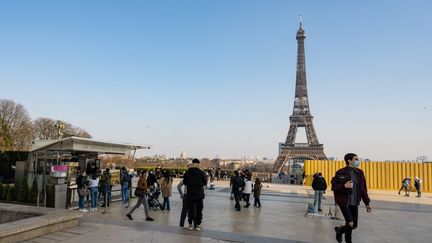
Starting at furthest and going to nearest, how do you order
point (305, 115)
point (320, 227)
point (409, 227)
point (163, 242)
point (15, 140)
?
1. point (305, 115)
2. point (15, 140)
3. point (409, 227)
4. point (320, 227)
5. point (163, 242)

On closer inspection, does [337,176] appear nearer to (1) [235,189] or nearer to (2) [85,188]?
(1) [235,189]

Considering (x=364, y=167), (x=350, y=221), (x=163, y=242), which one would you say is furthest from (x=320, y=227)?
(x=364, y=167)

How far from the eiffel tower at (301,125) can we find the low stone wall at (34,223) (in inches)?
2428

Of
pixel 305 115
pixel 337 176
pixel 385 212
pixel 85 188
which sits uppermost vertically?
pixel 305 115

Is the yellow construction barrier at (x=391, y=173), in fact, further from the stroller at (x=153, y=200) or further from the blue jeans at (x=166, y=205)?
the stroller at (x=153, y=200)

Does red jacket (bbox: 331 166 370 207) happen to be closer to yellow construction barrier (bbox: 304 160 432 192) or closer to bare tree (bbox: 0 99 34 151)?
yellow construction barrier (bbox: 304 160 432 192)

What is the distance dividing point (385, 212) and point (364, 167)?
14105 millimetres

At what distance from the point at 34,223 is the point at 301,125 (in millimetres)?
70023

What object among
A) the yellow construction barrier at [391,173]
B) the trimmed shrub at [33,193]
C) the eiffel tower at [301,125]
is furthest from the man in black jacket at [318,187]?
the eiffel tower at [301,125]

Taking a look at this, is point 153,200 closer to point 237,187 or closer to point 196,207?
point 237,187

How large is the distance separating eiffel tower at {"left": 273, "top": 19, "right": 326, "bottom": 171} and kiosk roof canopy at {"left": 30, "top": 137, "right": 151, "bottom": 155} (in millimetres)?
54210

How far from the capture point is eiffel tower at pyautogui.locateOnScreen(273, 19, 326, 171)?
68.1 m

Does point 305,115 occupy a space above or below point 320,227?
above

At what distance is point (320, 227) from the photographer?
9.74 metres
